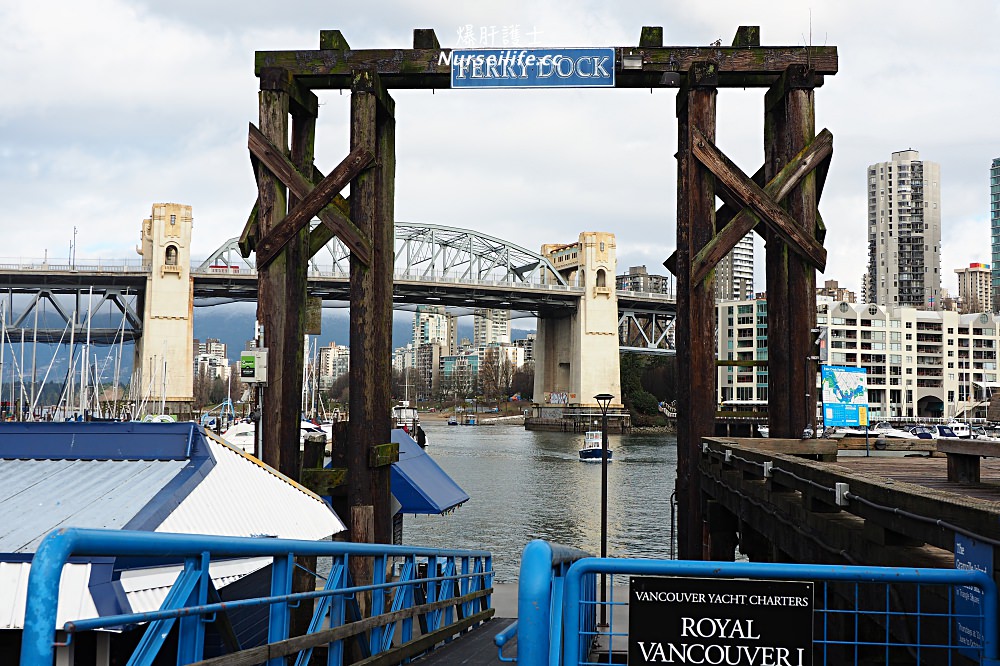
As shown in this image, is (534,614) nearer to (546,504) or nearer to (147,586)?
(147,586)

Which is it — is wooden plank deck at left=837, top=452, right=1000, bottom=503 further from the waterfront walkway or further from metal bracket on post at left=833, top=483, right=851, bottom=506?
the waterfront walkway

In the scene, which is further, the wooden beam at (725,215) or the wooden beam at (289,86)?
the wooden beam at (725,215)

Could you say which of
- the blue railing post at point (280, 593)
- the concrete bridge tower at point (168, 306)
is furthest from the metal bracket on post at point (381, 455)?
the concrete bridge tower at point (168, 306)

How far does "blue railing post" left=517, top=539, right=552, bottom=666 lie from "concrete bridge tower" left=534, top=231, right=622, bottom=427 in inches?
4498

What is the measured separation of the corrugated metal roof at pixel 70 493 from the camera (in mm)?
5905

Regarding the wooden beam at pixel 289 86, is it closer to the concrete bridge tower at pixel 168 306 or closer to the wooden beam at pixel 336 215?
the wooden beam at pixel 336 215

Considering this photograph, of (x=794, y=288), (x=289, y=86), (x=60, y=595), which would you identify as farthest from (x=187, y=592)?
(x=794, y=288)

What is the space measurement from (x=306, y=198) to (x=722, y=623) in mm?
8076

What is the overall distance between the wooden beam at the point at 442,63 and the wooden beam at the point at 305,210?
3.89ft

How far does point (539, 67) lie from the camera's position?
11.4 meters

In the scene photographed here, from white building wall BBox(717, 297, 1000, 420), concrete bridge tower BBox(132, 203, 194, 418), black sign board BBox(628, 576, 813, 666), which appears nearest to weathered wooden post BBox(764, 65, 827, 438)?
black sign board BBox(628, 576, 813, 666)

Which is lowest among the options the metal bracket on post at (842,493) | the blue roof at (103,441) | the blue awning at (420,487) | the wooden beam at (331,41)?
the blue awning at (420,487)

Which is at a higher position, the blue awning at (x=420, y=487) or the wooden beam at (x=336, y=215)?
the wooden beam at (x=336, y=215)

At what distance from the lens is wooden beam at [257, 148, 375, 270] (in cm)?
1061
